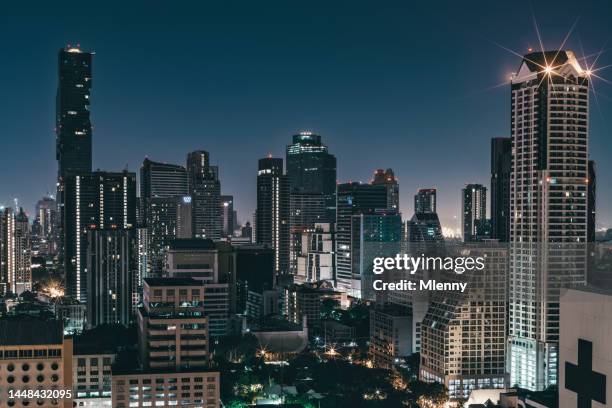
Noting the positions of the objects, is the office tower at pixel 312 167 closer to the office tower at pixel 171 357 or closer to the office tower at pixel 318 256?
the office tower at pixel 318 256

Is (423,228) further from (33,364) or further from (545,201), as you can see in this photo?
(33,364)

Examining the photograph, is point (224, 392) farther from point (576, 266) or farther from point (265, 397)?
point (576, 266)

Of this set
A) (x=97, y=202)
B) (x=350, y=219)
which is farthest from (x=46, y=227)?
(x=350, y=219)

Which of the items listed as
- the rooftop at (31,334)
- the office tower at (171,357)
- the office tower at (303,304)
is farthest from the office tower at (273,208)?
the rooftop at (31,334)

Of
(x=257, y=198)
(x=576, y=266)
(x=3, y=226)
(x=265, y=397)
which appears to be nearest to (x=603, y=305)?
(x=576, y=266)

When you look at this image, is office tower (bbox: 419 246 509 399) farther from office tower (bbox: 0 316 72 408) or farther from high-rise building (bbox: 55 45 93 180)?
high-rise building (bbox: 55 45 93 180)

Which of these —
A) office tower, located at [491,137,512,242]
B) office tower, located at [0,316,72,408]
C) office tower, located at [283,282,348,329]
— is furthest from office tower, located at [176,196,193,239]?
office tower, located at [0,316,72,408]
